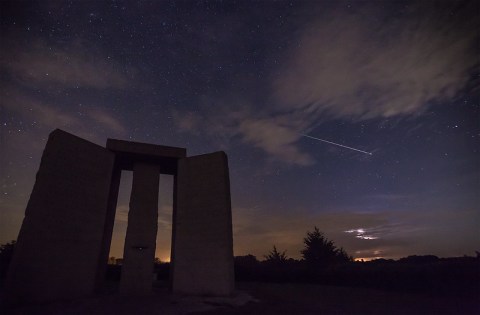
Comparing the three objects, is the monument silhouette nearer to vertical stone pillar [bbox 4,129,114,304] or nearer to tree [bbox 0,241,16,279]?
vertical stone pillar [bbox 4,129,114,304]

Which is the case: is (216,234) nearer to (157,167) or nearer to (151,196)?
(151,196)

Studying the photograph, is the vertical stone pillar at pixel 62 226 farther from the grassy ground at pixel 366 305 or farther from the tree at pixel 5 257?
the tree at pixel 5 257

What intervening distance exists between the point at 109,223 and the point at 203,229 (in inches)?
308

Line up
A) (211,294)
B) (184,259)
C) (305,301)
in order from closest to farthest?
(305,301) → (211,294) → (184,259)

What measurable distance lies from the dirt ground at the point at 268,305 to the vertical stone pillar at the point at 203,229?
4.18 feet

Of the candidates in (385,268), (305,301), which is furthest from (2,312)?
(385,268)

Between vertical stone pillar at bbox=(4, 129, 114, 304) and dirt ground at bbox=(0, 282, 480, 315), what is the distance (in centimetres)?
119

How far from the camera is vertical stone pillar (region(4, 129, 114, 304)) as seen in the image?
14.4 metres

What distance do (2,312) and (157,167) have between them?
41.3 ft

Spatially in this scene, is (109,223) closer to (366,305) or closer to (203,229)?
(203,229)

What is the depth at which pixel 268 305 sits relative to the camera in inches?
608

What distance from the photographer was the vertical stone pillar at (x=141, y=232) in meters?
19.3

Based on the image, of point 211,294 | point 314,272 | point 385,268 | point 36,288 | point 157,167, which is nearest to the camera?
point 36,288

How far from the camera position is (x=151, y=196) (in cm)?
2166
